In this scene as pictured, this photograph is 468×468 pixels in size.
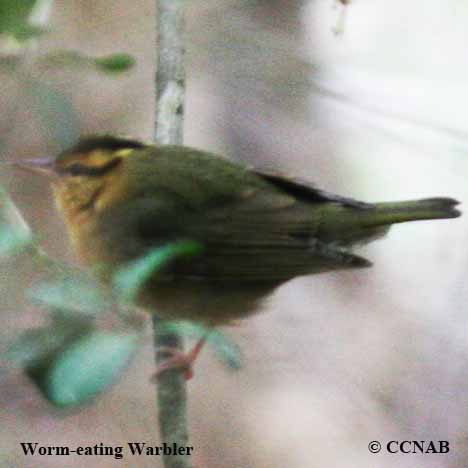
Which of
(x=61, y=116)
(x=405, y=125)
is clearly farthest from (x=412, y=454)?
(x=61, y=116)

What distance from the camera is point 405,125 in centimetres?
518

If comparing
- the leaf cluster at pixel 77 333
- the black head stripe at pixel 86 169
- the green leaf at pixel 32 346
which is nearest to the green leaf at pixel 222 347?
the leaf cluster at pixel 77 333

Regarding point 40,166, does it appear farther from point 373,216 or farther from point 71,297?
point 71,297

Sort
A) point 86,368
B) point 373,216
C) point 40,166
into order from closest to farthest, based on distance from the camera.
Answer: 1. point 86,368
2. point 40,166
3. point 373,216

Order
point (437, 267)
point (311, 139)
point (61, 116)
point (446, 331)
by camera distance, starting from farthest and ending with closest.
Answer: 1. point (311, 139)
2. point (437, 267)
3. point (446, 331)
4. point (61, 116)

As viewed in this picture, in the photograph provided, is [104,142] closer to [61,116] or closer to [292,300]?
[61,116]

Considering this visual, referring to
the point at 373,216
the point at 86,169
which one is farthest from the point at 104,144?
the point at 373,216

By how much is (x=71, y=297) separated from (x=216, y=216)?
1168mm

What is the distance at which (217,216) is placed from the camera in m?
2.48

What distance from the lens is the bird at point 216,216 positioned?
2.37 meters

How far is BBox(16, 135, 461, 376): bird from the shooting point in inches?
93.3

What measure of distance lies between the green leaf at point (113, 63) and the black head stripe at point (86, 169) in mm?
932

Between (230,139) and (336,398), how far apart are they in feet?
6.24

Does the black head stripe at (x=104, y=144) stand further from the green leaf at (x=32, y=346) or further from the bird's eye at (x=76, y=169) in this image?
the green leaf at (x=32, y=346)
